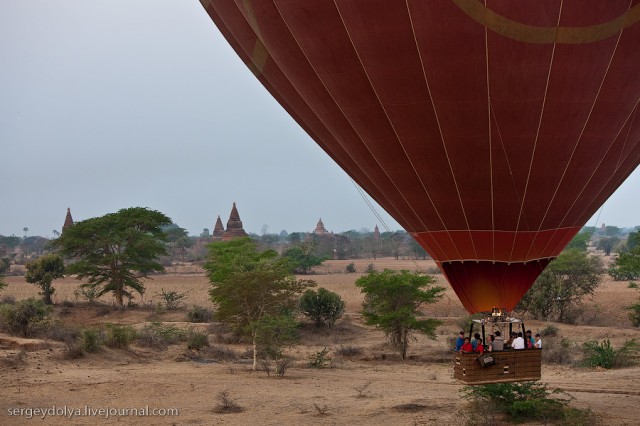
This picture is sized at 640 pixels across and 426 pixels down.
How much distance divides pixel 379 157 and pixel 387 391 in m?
8.53

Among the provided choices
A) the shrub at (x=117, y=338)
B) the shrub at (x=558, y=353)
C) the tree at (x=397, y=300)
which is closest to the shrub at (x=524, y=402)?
the shrub at (x=558, y=353)

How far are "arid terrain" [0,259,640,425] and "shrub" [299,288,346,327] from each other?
107 cm

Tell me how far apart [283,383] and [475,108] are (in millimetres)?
11714

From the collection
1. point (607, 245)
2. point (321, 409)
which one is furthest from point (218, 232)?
point (321, 409)

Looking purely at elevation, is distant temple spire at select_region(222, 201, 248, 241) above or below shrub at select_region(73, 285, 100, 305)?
above

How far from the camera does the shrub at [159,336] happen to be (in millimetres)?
27172

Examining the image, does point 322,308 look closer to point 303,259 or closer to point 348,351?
point 348,351

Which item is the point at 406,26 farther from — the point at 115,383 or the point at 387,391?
the point at 115,383

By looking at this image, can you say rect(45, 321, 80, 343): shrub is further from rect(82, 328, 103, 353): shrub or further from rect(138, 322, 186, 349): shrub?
rect(138, 322, 186, 349): shrub

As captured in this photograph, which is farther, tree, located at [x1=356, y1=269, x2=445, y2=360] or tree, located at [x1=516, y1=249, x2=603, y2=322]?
tree, located at [x1=516, y1=249, x2=603, y2=322]

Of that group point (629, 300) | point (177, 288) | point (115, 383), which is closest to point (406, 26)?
point (115, 383)

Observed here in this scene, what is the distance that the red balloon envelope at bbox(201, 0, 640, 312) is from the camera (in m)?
11.9

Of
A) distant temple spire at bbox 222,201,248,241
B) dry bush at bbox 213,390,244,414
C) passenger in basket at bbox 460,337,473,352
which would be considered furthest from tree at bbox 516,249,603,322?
distant temple spire at bbox 222,201,248,241

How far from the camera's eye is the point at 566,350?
2683 cm
